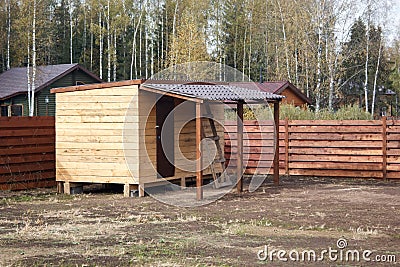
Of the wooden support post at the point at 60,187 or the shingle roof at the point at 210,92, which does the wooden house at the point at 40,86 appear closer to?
the wooden support post at the point at 60,187

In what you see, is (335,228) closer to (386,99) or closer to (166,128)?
(166,128)

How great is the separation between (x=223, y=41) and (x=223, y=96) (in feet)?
109

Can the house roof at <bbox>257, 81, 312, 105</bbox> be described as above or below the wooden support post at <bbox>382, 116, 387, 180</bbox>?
above

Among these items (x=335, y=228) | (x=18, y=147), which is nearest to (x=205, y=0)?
(x=18, y=147)

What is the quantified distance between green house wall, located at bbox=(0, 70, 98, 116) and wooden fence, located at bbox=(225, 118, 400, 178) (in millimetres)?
18860

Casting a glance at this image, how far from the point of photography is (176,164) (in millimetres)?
13711

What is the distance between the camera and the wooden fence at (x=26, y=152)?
45.5 ft

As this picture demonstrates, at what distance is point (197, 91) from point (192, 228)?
4071 mm

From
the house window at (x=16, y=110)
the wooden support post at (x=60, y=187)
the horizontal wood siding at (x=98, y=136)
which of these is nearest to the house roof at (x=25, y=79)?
the house window at (x=16, y=110)

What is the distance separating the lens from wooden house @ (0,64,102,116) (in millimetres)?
33250

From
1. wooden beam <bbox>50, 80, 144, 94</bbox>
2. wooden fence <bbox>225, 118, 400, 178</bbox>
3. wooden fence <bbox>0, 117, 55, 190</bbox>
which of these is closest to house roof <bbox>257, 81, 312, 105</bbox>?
wooden fence <bbox>225, 118, 400, 178</bbox>

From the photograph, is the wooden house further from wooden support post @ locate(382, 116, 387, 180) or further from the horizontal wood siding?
wooden support post @ locate(382, 116, 387, 180)

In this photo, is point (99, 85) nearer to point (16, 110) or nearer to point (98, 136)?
point (98, 136)

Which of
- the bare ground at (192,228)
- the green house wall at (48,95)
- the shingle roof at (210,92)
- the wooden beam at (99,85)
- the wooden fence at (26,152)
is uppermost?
the green house wall at (48,95)
